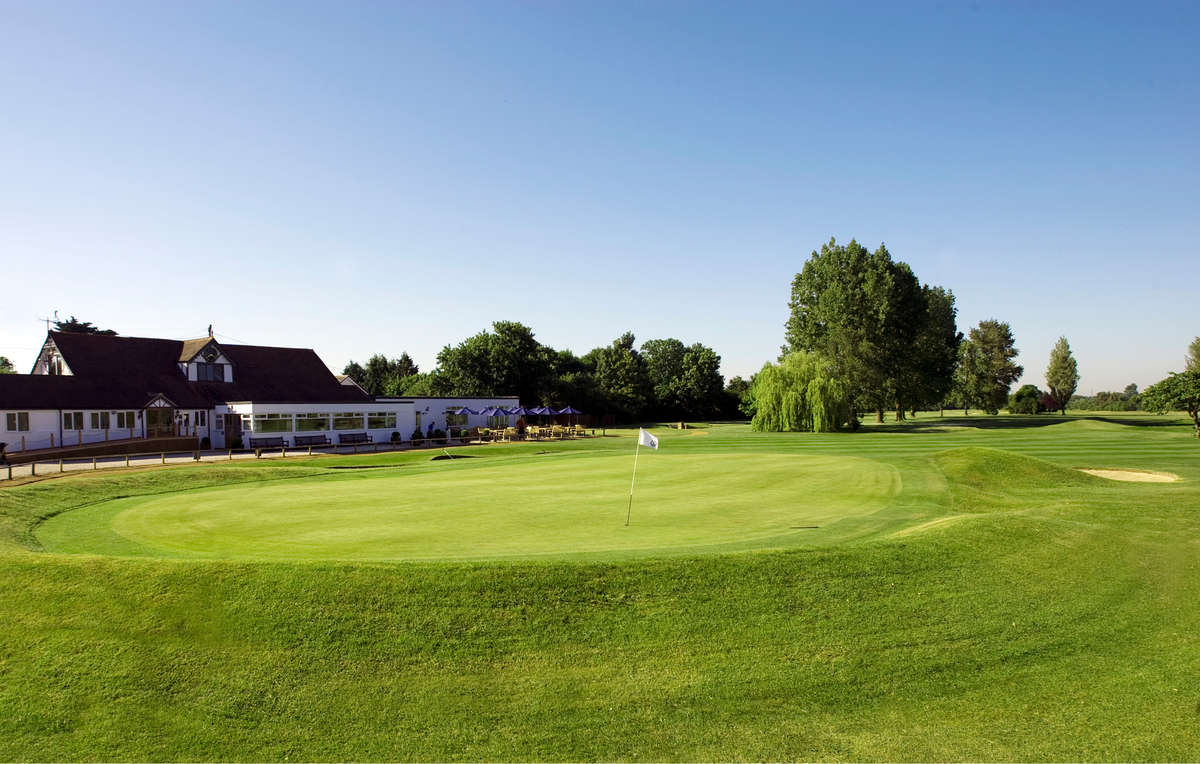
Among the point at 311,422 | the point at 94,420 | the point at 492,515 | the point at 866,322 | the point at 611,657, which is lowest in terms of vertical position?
the point at 611,657

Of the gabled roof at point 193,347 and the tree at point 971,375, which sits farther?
the tree at point 971,375

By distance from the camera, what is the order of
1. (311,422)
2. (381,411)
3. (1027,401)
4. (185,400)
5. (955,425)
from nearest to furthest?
1. (185,400)
2. (311,422)
3. (381,411)
4. (955,425)
5. (1027,401)

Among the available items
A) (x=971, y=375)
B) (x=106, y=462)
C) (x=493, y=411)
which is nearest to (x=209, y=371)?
(x=106, y=462)

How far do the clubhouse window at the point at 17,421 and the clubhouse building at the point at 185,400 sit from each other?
63 millimetres

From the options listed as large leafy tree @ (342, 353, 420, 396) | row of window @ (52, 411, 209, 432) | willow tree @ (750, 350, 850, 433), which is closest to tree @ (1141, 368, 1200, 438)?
willow tree @ (750, 350, 850, 433)

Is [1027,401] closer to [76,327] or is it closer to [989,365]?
[989,365]

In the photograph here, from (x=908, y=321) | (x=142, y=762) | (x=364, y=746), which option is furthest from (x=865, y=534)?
(x=908, y=321)

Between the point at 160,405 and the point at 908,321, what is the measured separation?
74151 millimetres

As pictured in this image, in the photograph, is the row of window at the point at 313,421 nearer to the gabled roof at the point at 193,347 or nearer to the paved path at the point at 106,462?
the paved path at the point at 106,462

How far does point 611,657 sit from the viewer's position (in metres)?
8.29

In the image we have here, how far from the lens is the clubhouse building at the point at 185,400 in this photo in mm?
45406

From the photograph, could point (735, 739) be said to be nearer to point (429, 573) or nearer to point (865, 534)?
point (429, 573)

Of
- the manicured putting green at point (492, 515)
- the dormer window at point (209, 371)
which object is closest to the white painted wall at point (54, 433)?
the dormer window at point (209, 371)

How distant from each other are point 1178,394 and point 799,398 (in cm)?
2657
